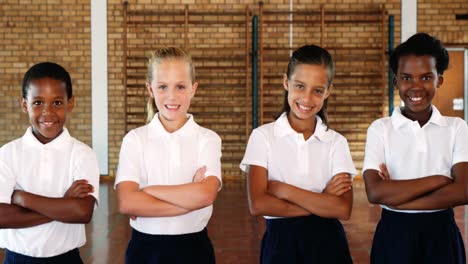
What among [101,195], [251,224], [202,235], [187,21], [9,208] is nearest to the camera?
[9,208]

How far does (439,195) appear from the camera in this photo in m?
2.32

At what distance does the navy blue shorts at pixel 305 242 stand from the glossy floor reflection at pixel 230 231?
2.05 m

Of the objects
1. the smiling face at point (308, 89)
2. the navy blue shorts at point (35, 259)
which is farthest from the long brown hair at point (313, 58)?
the navy blue shorts at point (35, 259)

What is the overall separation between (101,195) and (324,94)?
585 centimetres

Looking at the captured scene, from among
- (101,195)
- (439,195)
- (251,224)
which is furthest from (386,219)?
(101,195)

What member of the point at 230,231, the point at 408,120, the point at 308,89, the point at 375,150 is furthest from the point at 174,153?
the point at 230,231

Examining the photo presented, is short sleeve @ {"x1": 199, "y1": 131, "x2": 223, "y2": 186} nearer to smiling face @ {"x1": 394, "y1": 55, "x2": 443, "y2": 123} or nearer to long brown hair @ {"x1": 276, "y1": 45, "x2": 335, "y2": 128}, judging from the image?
long brown hair @ {"x1": 276, "y1": 45, "x2": 335, "y2": 128}

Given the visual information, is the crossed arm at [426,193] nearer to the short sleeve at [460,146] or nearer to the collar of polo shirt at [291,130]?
the short sleeve at [460,146]

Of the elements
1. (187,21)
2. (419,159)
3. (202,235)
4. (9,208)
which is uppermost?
(187,21)

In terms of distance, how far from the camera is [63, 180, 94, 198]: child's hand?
7.34 feet

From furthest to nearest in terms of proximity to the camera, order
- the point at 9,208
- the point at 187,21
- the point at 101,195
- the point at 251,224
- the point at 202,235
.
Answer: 1. the point at 187,21
2. the point at 101,195
3. the point at 251,224
4. the point at 202,235
5. the point at 9,208

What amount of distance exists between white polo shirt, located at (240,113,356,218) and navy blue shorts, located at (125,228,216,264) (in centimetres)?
46

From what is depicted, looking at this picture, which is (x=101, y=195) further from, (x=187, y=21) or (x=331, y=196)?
(x=331, y=196)

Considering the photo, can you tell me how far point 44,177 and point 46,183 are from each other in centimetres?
3
